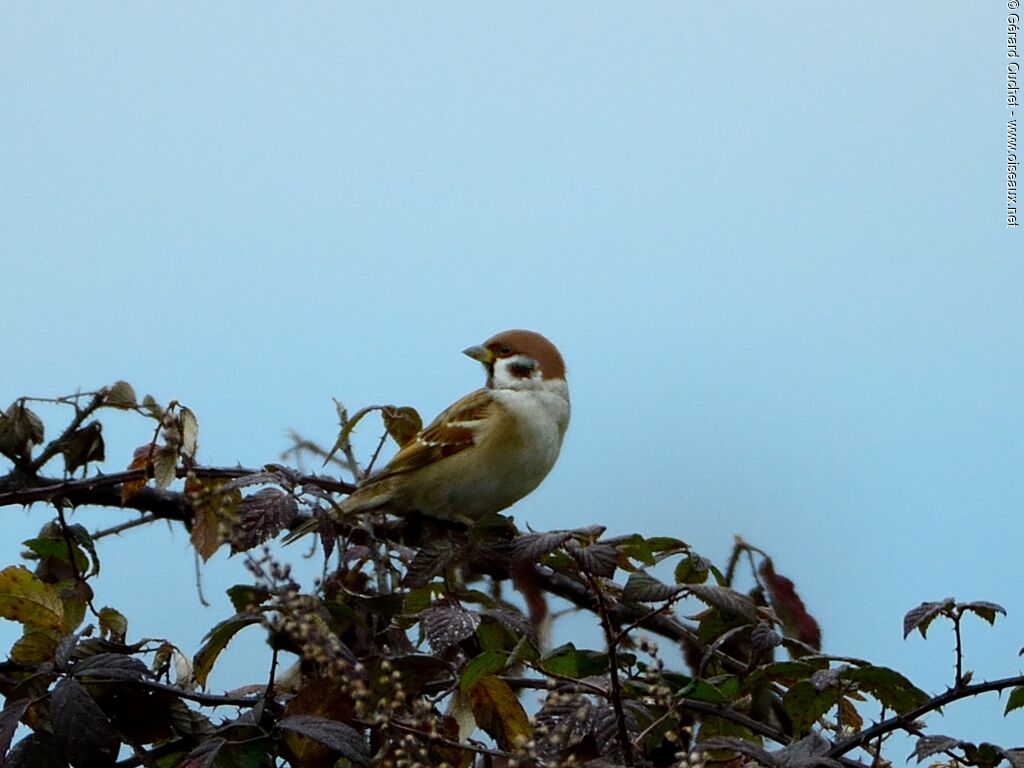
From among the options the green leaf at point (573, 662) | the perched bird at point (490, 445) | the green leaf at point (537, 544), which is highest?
the perched bird at point (490, 445)

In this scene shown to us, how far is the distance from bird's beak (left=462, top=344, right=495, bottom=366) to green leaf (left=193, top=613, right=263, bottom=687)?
5.75 feet

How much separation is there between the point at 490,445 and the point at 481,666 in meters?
1.65

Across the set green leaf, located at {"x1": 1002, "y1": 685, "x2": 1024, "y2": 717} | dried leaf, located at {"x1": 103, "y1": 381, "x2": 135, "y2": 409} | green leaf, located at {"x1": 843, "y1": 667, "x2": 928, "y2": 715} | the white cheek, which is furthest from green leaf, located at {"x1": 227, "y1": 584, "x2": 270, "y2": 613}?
the white cheek

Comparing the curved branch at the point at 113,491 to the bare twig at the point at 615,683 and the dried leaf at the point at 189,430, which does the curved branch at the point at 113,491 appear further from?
the bare twig at the point at 615,683

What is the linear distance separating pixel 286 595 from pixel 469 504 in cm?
172

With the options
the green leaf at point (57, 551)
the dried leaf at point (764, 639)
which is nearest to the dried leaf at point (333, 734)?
the dried leaf at point (764, 639)

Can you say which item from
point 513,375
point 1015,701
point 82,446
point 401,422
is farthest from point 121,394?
point 513,375

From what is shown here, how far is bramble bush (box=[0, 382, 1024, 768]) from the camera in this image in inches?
59.2

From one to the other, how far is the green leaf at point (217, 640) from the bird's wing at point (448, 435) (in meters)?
1.02

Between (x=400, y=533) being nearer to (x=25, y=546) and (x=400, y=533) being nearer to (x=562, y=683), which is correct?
(x=25, y=546)

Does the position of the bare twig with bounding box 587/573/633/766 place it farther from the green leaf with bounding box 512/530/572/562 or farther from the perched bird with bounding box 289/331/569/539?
the perched bird with bounding box 289/331/569/539

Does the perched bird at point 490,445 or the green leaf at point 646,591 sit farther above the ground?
the perched bird at point 490,445

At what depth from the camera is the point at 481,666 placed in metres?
1.58

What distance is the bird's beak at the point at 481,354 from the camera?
11.6 feet
